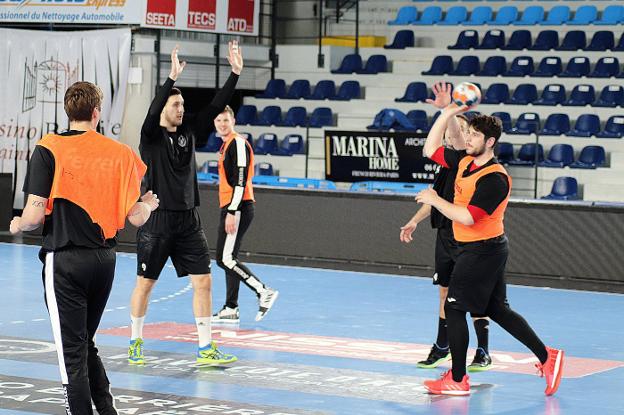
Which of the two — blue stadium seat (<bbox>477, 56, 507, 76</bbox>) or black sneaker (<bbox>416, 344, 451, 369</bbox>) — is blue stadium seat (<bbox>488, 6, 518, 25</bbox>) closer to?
blue stadium seat (<bbox>477, 56, 507, 76</bbox>)

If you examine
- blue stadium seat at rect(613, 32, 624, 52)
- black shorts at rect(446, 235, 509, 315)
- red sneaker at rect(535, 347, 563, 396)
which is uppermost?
blue stadium seat at rect(613, 32, 624, 52)

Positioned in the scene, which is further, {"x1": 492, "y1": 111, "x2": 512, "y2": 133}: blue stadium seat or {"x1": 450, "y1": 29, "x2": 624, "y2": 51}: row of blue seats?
{"x1": 450, "y1": 29, "x2": 624, "y2": 51}: row of blue seats

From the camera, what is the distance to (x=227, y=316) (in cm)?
1209

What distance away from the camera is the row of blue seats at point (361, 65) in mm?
24672

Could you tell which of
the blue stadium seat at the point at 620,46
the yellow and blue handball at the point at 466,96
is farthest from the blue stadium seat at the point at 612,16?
the yellow and blue handball at the point at 466,96

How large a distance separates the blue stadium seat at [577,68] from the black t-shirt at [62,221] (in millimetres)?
17147

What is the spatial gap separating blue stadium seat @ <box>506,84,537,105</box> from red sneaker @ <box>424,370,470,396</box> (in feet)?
46.4

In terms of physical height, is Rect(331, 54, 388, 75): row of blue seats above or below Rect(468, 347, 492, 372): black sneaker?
above

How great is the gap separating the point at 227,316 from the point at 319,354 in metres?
→ 2.00

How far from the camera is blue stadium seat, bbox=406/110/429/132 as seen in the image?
20.9 meters

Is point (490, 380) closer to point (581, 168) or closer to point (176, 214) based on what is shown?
point (176, 214)

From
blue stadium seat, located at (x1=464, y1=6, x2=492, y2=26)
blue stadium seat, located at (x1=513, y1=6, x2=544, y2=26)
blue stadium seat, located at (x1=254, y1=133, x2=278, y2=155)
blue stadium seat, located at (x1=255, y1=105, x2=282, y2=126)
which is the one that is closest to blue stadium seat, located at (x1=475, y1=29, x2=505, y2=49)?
blue stadium seat, located at (x1=513, y1=6, x2=544, y2=26)

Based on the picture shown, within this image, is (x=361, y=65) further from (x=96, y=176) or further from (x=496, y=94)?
(x=96, y=176)

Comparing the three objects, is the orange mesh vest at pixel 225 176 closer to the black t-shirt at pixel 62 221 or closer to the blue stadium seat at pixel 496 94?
the black t-shirt at pixel 62 221
